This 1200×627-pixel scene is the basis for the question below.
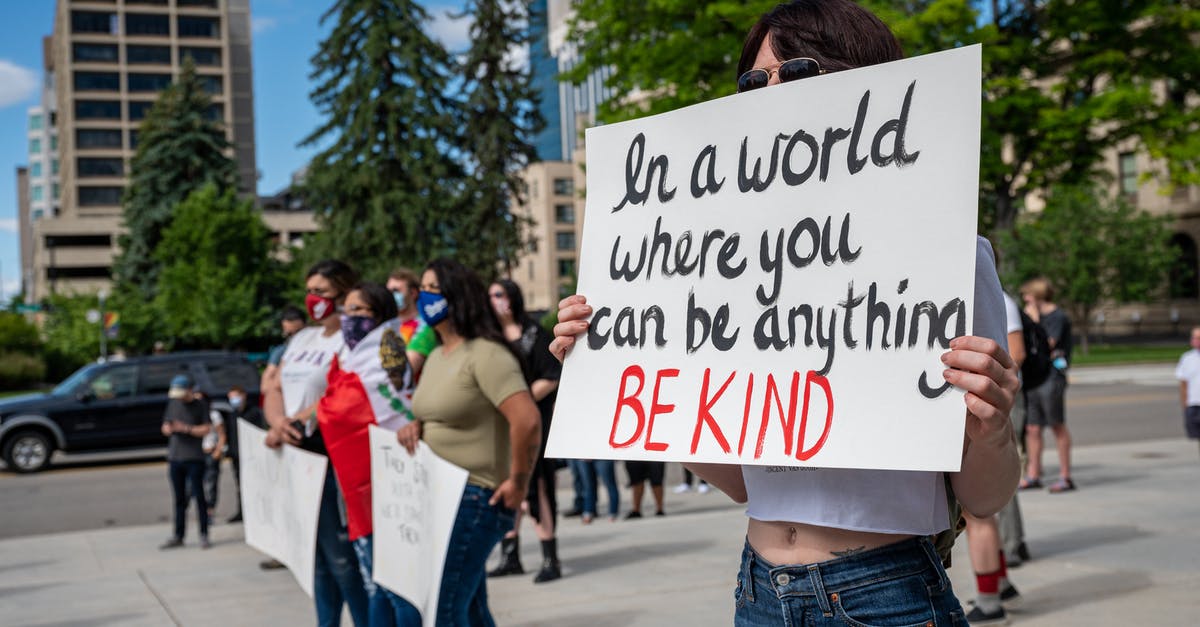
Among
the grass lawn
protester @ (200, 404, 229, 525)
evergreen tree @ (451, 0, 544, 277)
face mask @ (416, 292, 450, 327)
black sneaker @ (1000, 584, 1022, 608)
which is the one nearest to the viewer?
face mask @ (416, 292, 450, 327)

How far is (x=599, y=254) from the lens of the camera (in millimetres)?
2354

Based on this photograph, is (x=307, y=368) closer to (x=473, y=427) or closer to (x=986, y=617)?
(x=473, y=427)

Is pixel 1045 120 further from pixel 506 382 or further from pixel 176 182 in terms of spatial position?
pixel 176 182

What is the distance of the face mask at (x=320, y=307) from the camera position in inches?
213

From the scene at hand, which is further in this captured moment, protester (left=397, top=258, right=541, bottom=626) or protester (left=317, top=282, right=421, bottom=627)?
protester (left=317, top=282, right=421, bottom=627)

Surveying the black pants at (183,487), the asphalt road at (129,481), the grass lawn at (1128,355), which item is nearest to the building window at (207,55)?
the grass lawn at (1128,355)

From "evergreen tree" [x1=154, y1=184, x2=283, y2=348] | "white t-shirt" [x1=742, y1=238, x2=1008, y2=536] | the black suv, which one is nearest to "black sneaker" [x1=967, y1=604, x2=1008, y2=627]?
"white t-shirt" [x1=742, y1=238, x2=1008, y2=536]

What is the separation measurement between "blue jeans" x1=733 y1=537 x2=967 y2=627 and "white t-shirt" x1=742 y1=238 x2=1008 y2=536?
0.06m

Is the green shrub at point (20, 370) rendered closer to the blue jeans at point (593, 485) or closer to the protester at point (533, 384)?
the blue jeans at point (593, 485)

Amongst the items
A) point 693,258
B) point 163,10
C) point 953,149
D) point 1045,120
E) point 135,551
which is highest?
point 163,10

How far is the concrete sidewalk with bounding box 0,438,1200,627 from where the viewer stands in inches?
235

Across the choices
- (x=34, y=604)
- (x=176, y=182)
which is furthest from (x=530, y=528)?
(x=176, y=182)

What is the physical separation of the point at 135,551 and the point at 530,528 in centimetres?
335

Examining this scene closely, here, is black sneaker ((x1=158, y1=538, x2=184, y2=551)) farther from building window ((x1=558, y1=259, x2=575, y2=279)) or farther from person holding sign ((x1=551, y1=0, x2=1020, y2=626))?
building window ((x1=558, y1=259, x2=575, y2=279))
